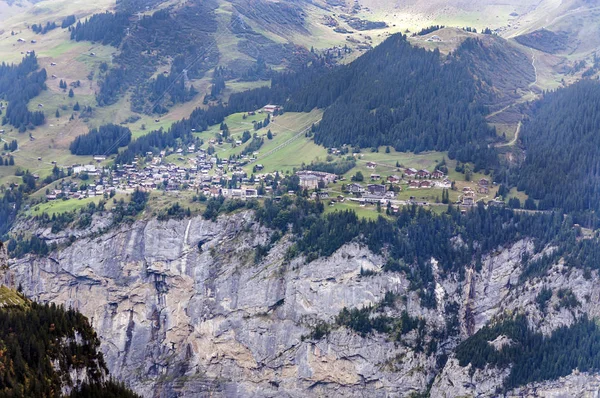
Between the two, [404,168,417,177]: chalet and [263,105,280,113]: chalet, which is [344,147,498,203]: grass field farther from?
[263,105,280,113]: chalet

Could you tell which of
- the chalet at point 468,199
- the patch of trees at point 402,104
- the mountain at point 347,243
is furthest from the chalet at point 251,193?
the chalet at point 468,199

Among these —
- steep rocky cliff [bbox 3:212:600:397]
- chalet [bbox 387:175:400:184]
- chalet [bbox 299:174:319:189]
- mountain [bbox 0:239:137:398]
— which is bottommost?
steep rocky cliff [bbox 3:212:600:397]

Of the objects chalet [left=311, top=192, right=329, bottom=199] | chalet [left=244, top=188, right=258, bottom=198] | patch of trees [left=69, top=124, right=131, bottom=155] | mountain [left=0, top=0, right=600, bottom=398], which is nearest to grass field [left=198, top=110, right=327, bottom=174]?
mountain [left=0, top=0, right=600, bottom=398]

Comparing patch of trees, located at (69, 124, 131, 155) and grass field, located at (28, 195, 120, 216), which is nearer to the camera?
grass field, located at (28, 195, 120, 216)

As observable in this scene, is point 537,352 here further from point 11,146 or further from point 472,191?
point 11,146

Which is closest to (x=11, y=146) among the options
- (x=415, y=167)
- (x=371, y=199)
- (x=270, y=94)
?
(x=270, y=94)
